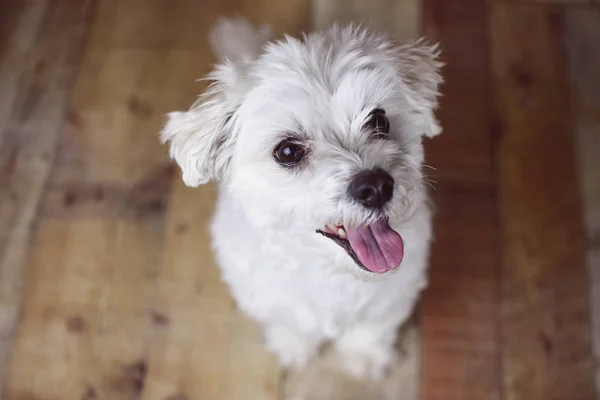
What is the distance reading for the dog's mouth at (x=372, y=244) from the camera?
39.5 inches

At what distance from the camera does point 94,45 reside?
1818mm

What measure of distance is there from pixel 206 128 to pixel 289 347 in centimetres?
64

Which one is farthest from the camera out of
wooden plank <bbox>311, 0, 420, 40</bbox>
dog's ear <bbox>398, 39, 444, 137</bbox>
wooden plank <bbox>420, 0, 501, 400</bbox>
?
wooden plank <bbox>311, 0, 420, 40</bbox>

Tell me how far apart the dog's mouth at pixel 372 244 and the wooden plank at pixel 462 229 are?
0.54 meters

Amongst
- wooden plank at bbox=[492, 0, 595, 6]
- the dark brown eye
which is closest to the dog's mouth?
the dark brown eye

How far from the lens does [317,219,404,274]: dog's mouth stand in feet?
3.29

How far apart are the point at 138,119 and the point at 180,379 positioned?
0.70 metres

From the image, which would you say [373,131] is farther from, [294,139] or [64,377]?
[64,377]

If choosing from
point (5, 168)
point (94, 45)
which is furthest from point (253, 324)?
point (94, 45)

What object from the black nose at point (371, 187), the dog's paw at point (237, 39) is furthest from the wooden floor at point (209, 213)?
the black nose at point (371, 187)

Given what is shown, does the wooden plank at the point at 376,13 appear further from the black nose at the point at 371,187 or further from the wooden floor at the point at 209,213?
the black nose at the point at 371,187

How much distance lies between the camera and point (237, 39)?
137cm

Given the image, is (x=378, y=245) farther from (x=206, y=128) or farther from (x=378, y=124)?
(x=206, y=128)

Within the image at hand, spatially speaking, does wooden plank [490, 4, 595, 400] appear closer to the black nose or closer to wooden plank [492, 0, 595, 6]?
wooden plank [492, 0, 595, 6]
